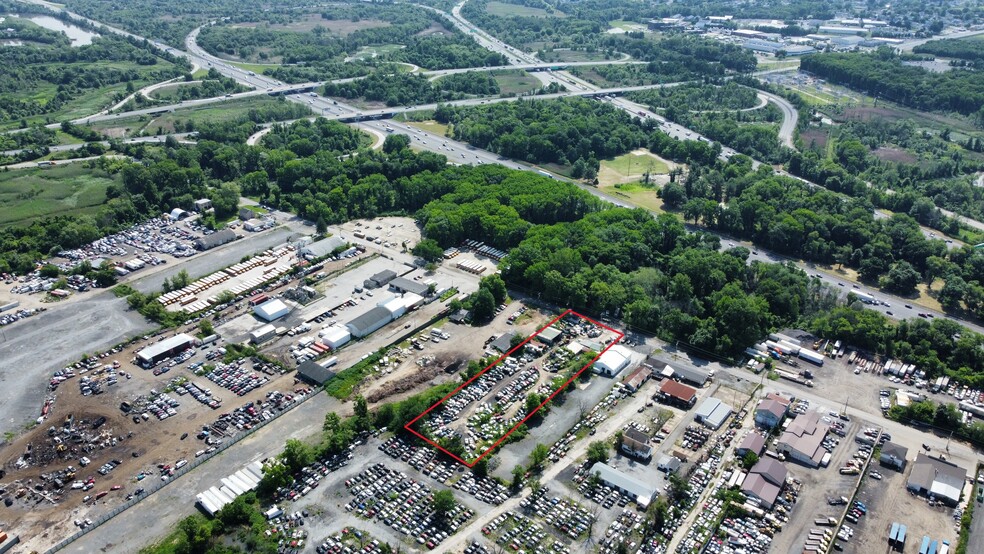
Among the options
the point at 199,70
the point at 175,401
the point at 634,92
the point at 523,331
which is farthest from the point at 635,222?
the point at 199,70

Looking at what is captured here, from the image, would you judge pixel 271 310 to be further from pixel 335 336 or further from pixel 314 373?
pixel 314 373

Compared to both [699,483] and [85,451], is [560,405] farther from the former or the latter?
[85,451]

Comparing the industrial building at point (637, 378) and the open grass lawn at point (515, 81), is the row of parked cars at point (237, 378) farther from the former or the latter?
the open grass lawn at point (515, 81)

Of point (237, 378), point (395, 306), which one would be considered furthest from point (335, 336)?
point (237, 378)

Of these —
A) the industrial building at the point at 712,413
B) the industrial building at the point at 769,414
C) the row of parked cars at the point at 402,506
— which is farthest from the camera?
the industrial building at the point at 712,413

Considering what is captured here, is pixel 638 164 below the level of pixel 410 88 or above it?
below

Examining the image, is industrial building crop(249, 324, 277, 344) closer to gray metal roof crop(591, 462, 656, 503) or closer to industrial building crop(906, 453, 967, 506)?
gray metal roof crop(591, 462, 656, 503)

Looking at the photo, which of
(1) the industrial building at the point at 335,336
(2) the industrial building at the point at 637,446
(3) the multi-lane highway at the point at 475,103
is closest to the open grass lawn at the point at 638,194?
(3) the multi-lane highway at the point at 475,103

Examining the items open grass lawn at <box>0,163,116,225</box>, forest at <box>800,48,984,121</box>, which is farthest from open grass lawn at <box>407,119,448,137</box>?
forest at <box>800,48,984,121</box>
